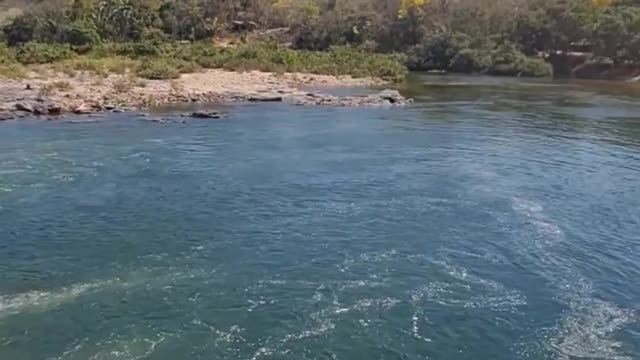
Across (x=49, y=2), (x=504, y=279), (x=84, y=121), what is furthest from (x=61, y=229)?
(x=49, y=2)

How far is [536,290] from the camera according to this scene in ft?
46.0

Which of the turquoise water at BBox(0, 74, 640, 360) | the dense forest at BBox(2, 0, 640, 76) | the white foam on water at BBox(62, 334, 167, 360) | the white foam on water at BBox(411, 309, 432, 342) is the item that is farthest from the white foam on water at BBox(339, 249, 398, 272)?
the dense forest at BBox(2, 0, 640, 76)

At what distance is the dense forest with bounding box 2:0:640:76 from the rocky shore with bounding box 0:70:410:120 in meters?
11.5

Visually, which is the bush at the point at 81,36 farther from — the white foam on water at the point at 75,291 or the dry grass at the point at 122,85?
the white foam on water at the point at 75,291

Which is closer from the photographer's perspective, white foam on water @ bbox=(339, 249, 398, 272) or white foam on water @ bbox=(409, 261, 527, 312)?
white foam on water @ bbox=(409, 261, 527, 312)

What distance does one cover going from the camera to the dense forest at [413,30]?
217 ft

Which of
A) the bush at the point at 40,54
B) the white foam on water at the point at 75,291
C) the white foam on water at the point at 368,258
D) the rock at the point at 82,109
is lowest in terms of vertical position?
the white foam on water at the point at 368,258

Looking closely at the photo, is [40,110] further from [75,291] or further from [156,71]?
[75,291]

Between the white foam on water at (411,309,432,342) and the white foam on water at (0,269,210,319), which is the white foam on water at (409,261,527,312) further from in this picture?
the white foam on water at (0,269,210,319)

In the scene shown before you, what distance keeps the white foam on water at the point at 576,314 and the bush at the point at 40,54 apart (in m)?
43.1

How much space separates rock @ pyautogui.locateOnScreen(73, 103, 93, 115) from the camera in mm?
36391

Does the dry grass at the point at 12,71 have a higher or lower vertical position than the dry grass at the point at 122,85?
higher

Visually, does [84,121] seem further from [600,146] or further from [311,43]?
[311,43]

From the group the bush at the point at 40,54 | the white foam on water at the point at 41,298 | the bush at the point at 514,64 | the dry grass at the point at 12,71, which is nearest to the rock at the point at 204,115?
the dry grass at the point at 12,71
